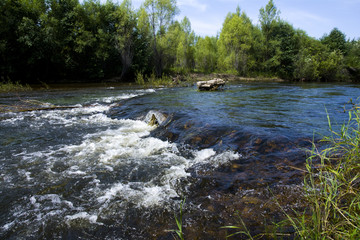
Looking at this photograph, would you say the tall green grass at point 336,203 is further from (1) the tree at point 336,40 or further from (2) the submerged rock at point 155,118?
(1) the tree at point 336,40

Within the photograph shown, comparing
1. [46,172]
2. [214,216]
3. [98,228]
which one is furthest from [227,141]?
[46,172]

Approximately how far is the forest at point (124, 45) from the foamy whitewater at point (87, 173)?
1604 centimetres

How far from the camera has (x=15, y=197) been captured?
3221mm

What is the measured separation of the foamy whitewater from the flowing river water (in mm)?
18

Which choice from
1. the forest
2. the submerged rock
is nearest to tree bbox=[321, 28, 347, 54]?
the forest

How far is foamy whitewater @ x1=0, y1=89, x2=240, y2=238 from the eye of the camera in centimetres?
287

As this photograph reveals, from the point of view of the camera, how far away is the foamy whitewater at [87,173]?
2871 mm

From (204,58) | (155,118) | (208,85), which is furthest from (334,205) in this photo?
(204,58)

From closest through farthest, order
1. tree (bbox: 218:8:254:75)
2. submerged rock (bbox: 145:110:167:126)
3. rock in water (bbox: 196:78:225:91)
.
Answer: submerged rock (bbox: 145:110:167:126) < rock in water (bbox: 196:78:225:91) < tree (bbox: 218:8:254:75)

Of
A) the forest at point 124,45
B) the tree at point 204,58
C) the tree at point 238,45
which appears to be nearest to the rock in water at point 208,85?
the forest at point 124,45

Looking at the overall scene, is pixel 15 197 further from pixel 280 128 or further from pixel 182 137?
pixel 280 128

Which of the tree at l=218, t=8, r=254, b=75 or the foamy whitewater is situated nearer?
the foamy whitewater

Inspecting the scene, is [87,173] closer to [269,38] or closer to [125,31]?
[125,31]

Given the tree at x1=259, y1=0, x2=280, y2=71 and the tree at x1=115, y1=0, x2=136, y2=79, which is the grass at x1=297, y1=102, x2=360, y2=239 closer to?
the tree at x1=115, y1=0, x2=136, y2=79
